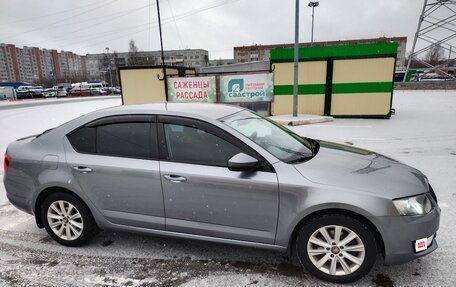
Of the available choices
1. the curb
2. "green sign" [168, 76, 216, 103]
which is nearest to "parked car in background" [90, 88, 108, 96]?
"green sign" [168, 76, 216, 103]

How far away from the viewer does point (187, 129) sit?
119 inches

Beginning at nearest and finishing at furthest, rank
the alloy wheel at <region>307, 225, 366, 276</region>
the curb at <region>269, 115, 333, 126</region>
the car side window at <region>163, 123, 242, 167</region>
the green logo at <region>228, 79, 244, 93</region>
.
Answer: the alloy wheel at <region>307, 225, 366, 276</region> < the car side window at <region>163, 123, 242, 167</region> < the curb at <region>269, 115, 333, 126</region> < the green logo at <region>228, 79, 244, 93</region>

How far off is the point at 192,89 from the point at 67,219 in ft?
36.6

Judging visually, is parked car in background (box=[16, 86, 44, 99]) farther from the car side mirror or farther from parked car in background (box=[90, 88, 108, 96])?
the car side mirror

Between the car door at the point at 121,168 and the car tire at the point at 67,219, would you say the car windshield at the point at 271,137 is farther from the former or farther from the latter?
the car tire at the point at 67,219

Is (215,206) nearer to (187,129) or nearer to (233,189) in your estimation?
(233,189)

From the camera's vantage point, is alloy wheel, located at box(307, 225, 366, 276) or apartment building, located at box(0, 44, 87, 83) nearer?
alloy wheel, located at box(307, 225, 366, 276)

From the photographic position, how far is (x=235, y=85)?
13453 mm

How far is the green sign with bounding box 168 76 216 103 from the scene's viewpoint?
13680 mm

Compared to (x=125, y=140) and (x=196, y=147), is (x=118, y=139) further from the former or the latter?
(x=196, y=147)

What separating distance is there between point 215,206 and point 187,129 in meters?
0.78

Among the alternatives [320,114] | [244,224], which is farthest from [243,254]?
[320,114]

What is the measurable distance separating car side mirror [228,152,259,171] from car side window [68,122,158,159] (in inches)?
32.1

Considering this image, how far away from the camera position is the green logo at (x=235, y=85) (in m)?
13.4
